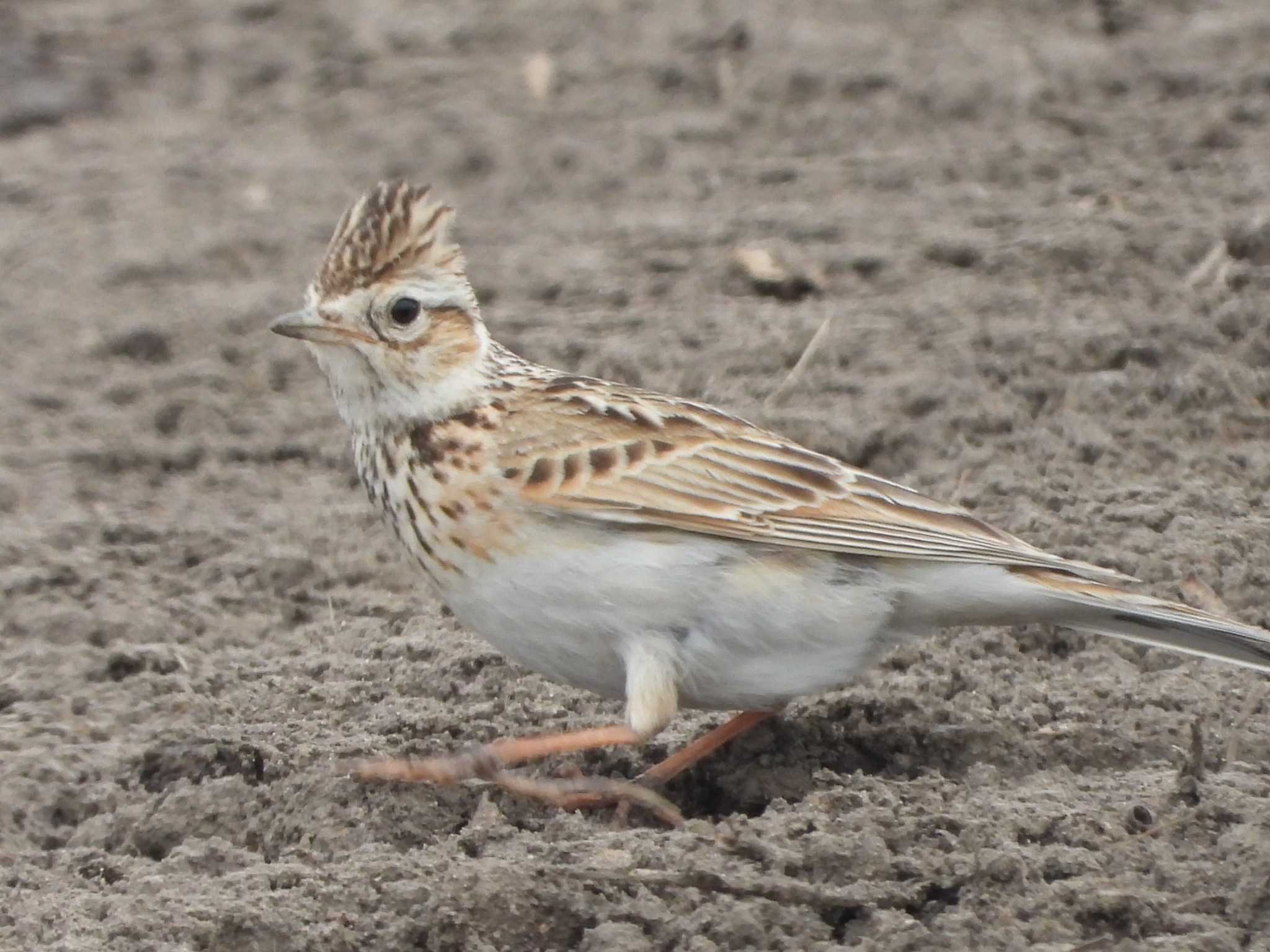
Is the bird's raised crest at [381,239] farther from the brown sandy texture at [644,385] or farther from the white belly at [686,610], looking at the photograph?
the brown sandy texture at [644,385]

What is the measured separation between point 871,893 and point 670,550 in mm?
1150

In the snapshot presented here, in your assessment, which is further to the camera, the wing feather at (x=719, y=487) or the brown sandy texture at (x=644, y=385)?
the wing feather at (x=719, y=487)

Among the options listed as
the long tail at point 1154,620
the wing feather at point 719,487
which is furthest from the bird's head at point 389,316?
the long tail at point 1154,620

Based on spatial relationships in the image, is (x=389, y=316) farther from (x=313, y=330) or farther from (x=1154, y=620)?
(x=1154, y=620)

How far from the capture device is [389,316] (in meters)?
5.75

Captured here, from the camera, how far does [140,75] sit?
12.3 meters

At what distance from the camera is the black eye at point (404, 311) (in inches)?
227

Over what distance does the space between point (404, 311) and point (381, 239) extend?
21cm

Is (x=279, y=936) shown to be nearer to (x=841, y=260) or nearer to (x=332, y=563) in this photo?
(x=332, y=563)

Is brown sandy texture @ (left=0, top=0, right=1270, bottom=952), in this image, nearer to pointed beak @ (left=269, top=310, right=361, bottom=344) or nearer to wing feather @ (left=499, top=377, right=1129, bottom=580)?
wing feather @ (left=499, top=377, right=1129, bottom=580)

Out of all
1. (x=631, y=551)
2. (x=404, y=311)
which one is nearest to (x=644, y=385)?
(x=404, y=311)

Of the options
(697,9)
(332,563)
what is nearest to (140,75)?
(697,9)

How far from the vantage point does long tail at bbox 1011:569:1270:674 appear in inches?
212

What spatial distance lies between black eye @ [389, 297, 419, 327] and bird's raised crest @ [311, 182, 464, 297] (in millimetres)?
82
